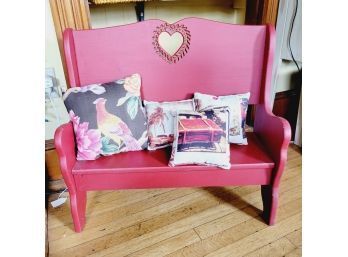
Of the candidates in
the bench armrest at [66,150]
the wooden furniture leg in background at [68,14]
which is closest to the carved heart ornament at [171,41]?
the wooden furniture leg in background at [68,14]

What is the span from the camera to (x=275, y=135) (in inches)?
47.6

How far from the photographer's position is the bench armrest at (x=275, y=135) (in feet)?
3.70

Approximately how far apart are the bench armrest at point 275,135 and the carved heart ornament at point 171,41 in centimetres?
50

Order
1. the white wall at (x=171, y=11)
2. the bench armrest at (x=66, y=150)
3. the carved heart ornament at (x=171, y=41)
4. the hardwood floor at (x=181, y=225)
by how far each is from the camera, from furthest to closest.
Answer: the white wall at (x=171, y=11) < the carved heart ornament at (x=171, y=41) < the hardwood floor at (x=181, y=225) < the bench armrest at (x=66, y=150)

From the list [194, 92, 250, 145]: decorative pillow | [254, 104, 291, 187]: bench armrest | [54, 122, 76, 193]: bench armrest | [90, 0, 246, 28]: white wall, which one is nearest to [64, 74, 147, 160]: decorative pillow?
[54, 122, 76, 193]: bench armrest

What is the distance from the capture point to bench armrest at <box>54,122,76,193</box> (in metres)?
1.10

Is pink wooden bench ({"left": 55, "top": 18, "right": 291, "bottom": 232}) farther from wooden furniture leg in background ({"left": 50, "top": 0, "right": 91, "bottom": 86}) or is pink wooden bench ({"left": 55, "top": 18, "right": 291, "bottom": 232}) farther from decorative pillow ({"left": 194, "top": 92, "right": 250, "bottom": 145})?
wooden furniture leg in background ({"left": 50, "top": 0, "right": 91, "bottom": 86})

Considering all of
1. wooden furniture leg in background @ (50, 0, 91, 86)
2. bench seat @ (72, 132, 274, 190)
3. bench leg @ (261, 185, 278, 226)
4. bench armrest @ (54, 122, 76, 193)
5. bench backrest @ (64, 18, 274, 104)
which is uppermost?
wooden furniture leg in background @ (50, 0, 91, 86)

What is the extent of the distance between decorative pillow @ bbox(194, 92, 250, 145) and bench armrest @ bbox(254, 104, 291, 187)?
99 millimetres

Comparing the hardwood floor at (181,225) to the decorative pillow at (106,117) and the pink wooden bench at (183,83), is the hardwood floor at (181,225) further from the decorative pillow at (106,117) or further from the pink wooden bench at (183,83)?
the decorative pillow at (106,117)

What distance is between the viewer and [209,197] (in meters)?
1.53

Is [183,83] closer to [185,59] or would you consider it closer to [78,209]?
[185,59]

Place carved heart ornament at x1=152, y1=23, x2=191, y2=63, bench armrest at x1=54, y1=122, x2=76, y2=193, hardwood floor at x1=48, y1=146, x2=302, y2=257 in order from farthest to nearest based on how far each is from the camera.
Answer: carved heart ornament at x1=152, y1=23, x2=191, y2=63
hardwood floor at x1=48, y1=146, x2=302, y2=257
bench armrest at x1=54, y1=122, x2=76, y2=193

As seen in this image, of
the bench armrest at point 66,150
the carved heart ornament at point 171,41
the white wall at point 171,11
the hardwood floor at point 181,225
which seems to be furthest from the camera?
the white wall at point 171,11
